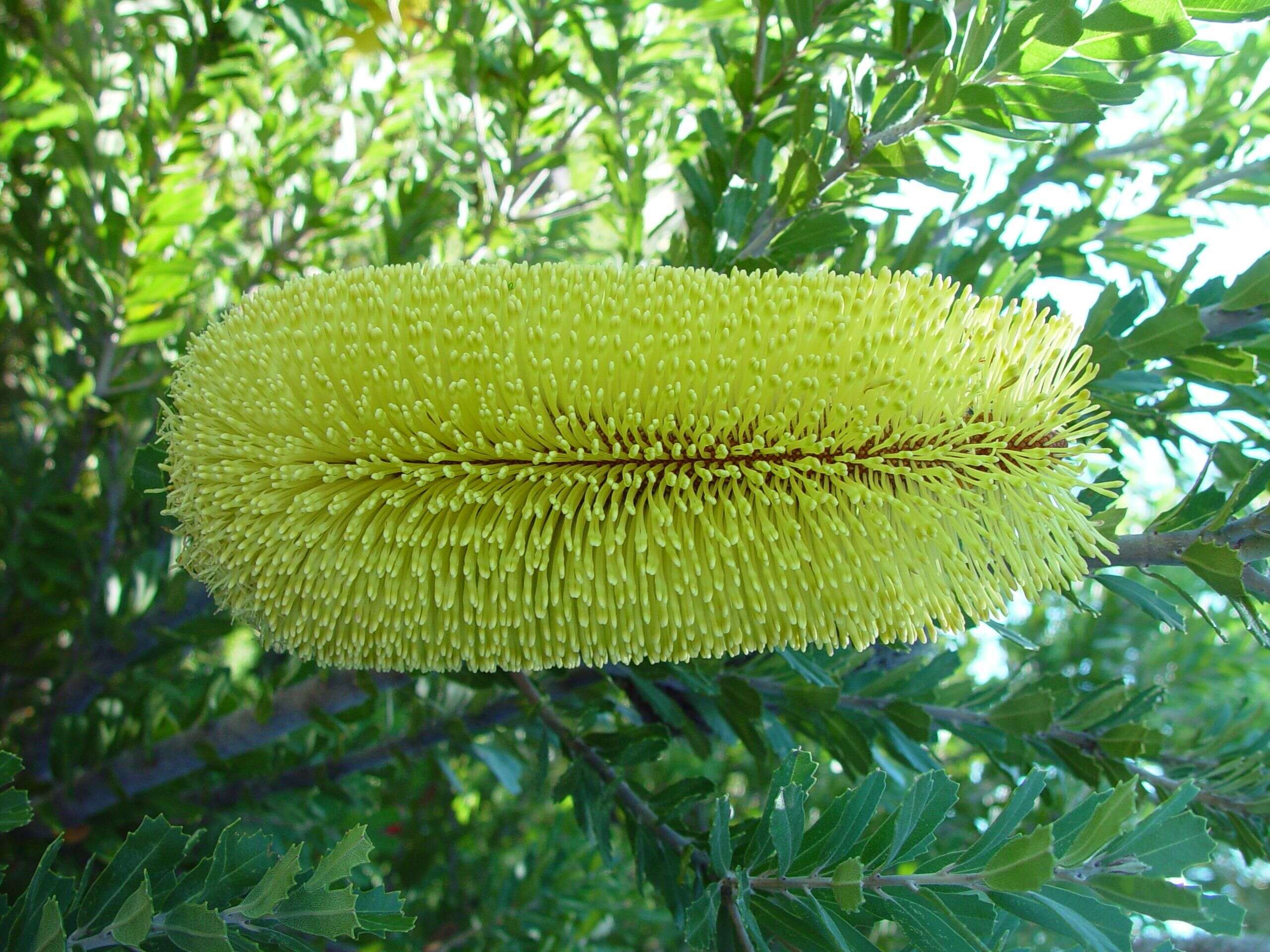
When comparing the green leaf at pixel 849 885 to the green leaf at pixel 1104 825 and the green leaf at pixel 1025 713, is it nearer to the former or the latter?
the green leaf at pixel 1104 825

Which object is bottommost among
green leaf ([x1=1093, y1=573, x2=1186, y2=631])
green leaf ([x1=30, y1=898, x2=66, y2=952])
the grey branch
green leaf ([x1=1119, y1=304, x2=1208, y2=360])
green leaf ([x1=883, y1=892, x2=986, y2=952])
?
the grey branch

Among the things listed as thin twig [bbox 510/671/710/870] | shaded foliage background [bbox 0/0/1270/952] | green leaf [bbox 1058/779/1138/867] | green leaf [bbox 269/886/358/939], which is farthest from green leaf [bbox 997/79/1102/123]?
green leaf [bbox 269/886/358/939]

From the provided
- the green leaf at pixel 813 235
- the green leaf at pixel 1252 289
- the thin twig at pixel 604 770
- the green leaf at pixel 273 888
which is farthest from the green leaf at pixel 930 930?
the green leaf at pixel 1252 289

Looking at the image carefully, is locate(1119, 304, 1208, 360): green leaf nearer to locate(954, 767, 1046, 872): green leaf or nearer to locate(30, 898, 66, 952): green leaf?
locate(954, 767, 1046, 872): green leaf

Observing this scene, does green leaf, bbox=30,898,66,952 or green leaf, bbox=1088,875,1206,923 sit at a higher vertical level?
green leaf, bbox=30,898,66,952

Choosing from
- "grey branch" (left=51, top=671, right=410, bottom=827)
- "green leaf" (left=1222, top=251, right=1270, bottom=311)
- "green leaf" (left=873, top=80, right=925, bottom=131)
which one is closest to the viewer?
"green leaf" (left=873, top=80, right=925, bottom=131)

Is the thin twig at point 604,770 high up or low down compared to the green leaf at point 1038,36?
down

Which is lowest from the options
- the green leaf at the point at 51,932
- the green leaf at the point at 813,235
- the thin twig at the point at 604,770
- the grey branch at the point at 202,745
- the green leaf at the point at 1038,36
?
the grey branch at the point at 202,745
